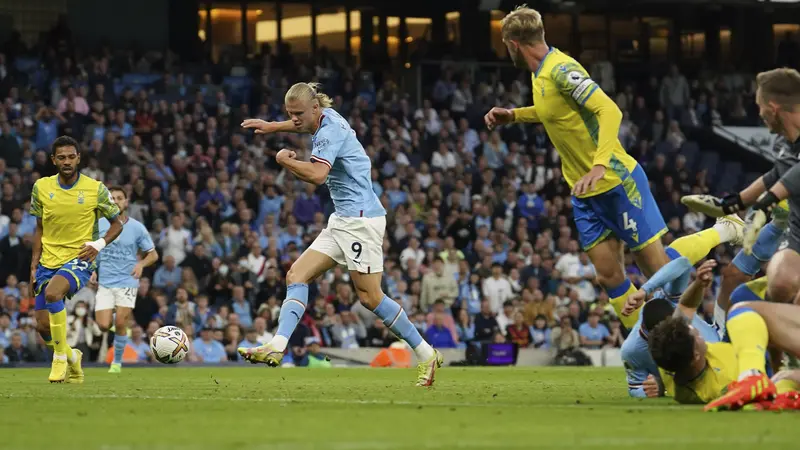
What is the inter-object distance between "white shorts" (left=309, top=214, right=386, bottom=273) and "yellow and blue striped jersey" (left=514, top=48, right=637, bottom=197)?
1.95 metres

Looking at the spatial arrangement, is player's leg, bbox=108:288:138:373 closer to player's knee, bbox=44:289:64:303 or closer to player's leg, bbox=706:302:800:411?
player's knee, bbox=44:289:64:303

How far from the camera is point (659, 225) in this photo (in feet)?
35.2

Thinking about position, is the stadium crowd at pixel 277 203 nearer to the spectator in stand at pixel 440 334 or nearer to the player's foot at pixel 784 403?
the spectator in stand at pixel 440 334

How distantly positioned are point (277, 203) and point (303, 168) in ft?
46.9

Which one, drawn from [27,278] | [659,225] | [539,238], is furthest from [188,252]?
[659,225]

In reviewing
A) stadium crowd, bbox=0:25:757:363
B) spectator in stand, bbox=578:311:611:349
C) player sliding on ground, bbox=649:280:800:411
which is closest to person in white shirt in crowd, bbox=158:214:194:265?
stadium crowd, bbox=0:25:757:363

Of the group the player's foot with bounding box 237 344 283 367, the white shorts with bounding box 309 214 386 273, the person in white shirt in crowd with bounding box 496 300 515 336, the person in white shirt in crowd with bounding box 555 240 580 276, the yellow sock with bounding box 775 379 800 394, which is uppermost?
the white shorts with bounding box 309 214 386 273

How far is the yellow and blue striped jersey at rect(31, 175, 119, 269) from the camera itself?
13.9 meters

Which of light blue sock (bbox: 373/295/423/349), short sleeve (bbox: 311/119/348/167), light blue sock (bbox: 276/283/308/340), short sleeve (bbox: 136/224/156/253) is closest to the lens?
short sleeve (bbox: 311/119/348/167)

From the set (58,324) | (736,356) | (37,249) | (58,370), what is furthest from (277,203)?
(736,356)

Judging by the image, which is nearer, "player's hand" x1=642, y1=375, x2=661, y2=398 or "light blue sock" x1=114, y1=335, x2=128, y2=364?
"player's hand" x1=642, y1=375, x2=661, y2=398

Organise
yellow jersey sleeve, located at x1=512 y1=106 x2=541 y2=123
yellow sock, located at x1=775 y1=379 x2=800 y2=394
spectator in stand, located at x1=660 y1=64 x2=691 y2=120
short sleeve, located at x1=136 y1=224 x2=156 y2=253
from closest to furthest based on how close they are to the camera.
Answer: yellow sock, located at x1=775 y1=379 x2=800 y2=394
yellow jersey sleeve, located at x1=512 y1=106 x2=541 y2=123
short sleeve, located at x1=136 y1=224 x2=156 y2=253
spectator in stand, located at x1=660 y1=64 x2=691 y2=120

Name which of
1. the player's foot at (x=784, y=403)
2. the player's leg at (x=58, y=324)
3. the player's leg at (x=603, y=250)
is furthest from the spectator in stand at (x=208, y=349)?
the player's foot at (x=784, y=403)

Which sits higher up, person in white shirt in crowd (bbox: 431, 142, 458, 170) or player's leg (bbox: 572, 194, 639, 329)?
player's leg (bbox: 572, 194, 639, 329)
